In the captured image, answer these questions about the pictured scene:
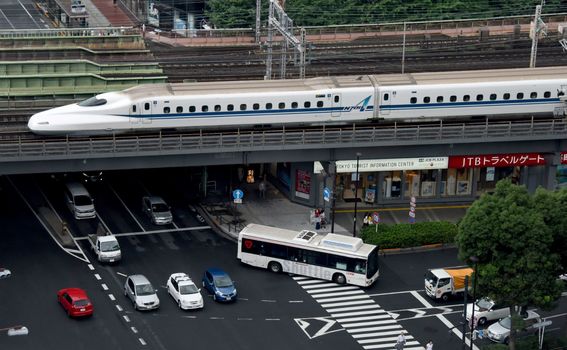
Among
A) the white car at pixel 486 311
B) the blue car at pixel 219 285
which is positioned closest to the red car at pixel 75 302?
the blue car at pixel 219 285

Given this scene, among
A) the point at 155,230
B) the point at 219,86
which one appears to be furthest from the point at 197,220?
the point at 219,86

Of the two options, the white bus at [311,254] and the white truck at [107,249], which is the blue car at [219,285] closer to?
the white bus at [311,254]

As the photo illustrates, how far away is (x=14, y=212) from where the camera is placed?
316 feet

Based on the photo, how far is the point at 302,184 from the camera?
99.4m

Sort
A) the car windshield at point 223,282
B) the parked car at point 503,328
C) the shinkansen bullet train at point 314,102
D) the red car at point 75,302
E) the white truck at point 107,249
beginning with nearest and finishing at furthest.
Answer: the parked car at point 503,328
the red car at point 75,302
the car windshield at point 223,282
the white truck at point 107,249
the shinkansen bullet train at point 314,102

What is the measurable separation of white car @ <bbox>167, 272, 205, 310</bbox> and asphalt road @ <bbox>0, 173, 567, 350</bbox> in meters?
0.52

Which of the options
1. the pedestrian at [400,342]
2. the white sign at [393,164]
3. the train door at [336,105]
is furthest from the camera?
the white sign at [393,164]

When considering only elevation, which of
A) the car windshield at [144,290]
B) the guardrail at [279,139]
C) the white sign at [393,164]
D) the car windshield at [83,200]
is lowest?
the car windshield at [144,290]

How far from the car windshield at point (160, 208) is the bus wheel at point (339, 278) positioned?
15647 mm

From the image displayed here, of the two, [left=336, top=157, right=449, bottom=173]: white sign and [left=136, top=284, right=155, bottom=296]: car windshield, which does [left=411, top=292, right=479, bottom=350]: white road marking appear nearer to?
[left=336, top=157, right=449, bottom=173]: white sign

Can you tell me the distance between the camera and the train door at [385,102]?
9531cm

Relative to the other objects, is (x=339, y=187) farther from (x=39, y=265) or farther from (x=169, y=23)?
(x=169, y=23)

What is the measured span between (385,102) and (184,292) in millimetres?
23367

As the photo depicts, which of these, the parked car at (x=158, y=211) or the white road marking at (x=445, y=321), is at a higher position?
the parked car at (x=158, y=211)
